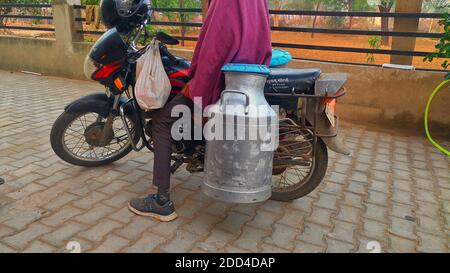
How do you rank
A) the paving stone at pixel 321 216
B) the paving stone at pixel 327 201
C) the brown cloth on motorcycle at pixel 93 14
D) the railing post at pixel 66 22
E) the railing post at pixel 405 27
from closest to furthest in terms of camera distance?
the paving stone at pixel 321 216
the paving stone at pixel 327 201
the railing post at pixel 405 27
the brown cloth on motorcycle at pixel 93 14
the railing post at pixel 66 22

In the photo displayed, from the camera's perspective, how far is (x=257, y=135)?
2.22 metres

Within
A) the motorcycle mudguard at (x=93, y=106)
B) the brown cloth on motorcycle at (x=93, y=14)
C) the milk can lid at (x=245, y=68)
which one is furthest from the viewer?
the brown cloth on motorcycle at (x=93, y=14)

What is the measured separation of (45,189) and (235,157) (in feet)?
5.69

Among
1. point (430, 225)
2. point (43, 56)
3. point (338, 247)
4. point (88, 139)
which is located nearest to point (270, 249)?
point (338, 247)

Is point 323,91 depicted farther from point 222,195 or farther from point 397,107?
point 397,107

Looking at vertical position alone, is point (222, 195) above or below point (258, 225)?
above

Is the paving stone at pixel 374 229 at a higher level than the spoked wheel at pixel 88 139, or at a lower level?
lower

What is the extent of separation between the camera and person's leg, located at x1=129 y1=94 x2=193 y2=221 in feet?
8.45

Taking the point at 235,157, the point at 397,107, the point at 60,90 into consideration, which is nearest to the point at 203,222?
the point at 235,157

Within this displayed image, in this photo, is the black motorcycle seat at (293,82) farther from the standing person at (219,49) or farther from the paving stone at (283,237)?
the paving stone at (283,237)

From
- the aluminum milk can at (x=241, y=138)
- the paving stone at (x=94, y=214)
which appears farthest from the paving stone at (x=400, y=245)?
the paving stone at (x=94, y=214)

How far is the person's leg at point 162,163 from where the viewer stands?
8.45 feet

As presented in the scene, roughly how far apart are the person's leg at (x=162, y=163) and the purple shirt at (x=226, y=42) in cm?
25
